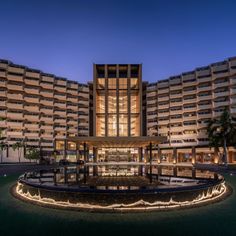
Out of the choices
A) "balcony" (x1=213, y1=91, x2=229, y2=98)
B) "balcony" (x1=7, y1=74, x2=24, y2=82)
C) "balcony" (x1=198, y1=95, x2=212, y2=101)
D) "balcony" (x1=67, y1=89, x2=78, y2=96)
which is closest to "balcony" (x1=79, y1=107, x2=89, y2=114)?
"balcony" (x1=67, y1=89, x2=78, y2=96)

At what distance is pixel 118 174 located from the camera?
29.0 meters

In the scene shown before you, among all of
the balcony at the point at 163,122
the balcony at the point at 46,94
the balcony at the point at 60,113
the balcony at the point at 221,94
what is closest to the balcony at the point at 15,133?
the balcony at the point at 60,113

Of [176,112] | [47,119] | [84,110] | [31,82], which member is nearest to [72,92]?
[84,110]

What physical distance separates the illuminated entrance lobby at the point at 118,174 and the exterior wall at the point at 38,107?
601 cm

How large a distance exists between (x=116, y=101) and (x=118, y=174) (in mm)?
61497

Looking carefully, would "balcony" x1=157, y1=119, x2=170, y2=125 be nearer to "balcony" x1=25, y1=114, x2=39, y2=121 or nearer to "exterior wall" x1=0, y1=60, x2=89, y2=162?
"exterior wall" x1=0, y1=60, x2=89, y2=162

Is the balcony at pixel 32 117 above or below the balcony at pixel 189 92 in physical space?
below

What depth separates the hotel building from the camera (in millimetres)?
82188

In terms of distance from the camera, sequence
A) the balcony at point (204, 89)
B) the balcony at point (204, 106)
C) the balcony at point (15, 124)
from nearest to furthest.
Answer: the balcony at point (15, 124) < the balcony at point (204, 106) < the balcony at point (204, 89)

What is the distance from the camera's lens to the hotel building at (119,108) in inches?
3236

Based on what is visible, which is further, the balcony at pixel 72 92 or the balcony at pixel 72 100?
the balcony at pixel 72 92

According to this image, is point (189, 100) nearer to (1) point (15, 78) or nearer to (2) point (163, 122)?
(2) point (163, 122)

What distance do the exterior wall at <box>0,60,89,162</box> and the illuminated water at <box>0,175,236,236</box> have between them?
70676 mm

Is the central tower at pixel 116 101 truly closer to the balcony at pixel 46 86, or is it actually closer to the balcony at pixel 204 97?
the balcony at pixel 46 86
